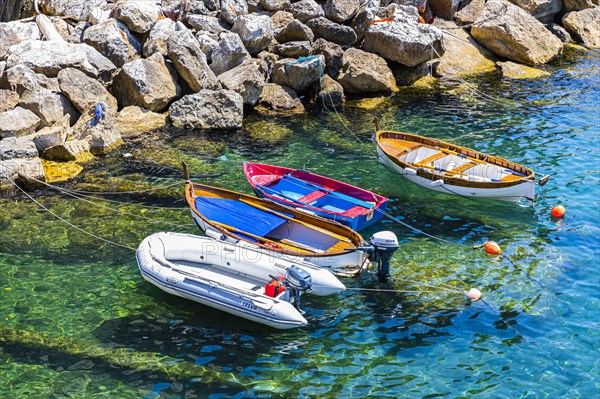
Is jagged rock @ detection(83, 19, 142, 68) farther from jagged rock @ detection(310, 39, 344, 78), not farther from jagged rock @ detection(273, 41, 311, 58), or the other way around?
jagged rock @ detection(310, 39, 344, 78)

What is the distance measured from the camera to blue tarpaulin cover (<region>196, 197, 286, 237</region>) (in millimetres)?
17438

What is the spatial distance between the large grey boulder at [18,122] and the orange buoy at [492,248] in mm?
15634

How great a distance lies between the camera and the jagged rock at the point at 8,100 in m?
24.1

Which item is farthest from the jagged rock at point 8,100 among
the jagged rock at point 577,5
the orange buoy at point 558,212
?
the jagged rock at point 577,5

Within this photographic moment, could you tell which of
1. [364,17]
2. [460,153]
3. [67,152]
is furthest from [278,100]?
[67,152]

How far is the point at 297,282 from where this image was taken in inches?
561

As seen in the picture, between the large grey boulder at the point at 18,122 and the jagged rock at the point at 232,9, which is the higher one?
the jagged rock at the point at 232,9

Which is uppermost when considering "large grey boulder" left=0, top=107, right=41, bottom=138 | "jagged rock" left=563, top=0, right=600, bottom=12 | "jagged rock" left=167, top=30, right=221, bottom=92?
"jagged rock" left=563, top=0, right=600, bottom=12

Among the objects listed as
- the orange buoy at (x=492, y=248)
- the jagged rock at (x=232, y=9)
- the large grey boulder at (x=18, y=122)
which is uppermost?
the jagged rock at (x=232, y=9)

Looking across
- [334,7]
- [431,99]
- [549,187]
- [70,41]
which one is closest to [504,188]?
[549,187]

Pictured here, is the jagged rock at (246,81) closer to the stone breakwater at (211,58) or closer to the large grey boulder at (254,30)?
the stone breakwater at (211,58)

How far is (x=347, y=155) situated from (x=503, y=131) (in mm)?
6401

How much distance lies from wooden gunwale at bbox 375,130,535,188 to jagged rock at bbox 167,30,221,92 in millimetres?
7649

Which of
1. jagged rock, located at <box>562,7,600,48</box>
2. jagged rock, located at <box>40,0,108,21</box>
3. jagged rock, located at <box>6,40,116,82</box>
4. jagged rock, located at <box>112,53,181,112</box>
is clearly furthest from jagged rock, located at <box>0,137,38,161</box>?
jagged rock, located at <box>562,7,600,48</box>
